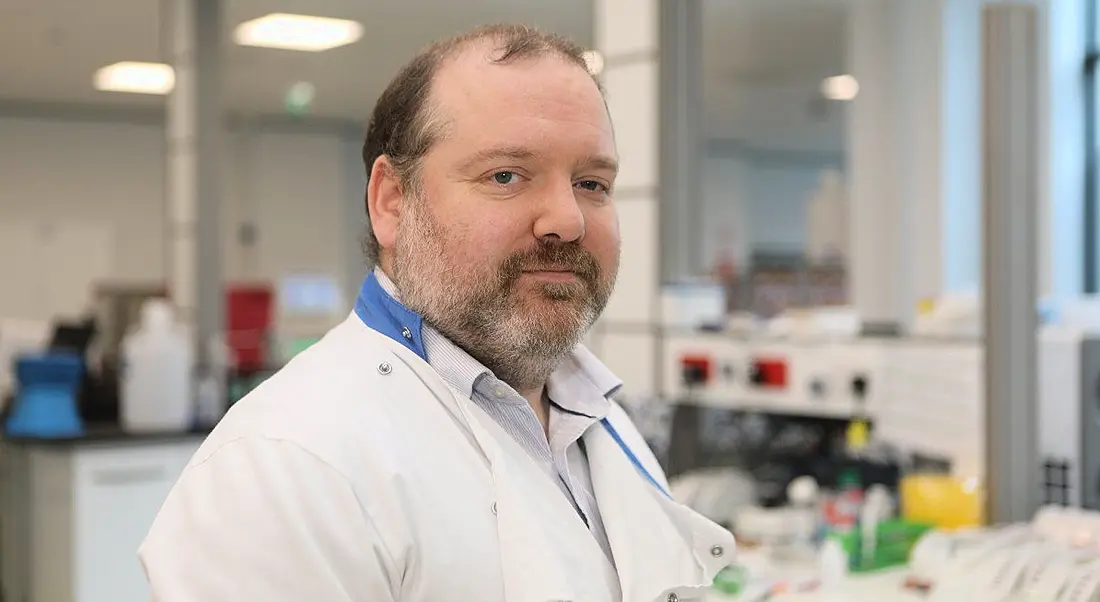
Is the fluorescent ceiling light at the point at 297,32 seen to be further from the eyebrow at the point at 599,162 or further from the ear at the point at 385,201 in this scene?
the eyebrow at the point at 599,162

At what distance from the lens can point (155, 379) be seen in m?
3.80

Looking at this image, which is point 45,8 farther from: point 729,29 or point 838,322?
point 838,322

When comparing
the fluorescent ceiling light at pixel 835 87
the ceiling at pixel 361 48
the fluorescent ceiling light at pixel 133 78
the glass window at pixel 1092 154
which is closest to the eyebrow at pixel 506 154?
the ceiling at pixel 361 48

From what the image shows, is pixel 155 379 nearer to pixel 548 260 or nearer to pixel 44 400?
pixel 44 400

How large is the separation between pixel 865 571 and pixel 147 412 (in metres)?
2.62

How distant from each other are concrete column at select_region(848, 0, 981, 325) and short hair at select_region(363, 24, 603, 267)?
4016mm

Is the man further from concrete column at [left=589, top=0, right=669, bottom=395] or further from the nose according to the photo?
concrete column at [left=589, top=0, right=669, bottom=395]

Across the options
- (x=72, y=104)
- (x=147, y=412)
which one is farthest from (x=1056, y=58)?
(x=72, y=104)

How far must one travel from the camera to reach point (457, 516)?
0.95 meters

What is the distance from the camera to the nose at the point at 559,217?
103cm

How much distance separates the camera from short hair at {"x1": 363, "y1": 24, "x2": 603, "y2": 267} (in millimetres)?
1082

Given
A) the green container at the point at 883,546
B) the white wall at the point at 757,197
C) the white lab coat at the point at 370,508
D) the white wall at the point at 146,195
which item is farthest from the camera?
the white wall at the point at 757,197

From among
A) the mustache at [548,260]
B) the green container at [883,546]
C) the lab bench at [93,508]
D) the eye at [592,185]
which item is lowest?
the lab bench at [93,508]

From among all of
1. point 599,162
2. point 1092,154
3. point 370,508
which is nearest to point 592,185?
point 599,162
